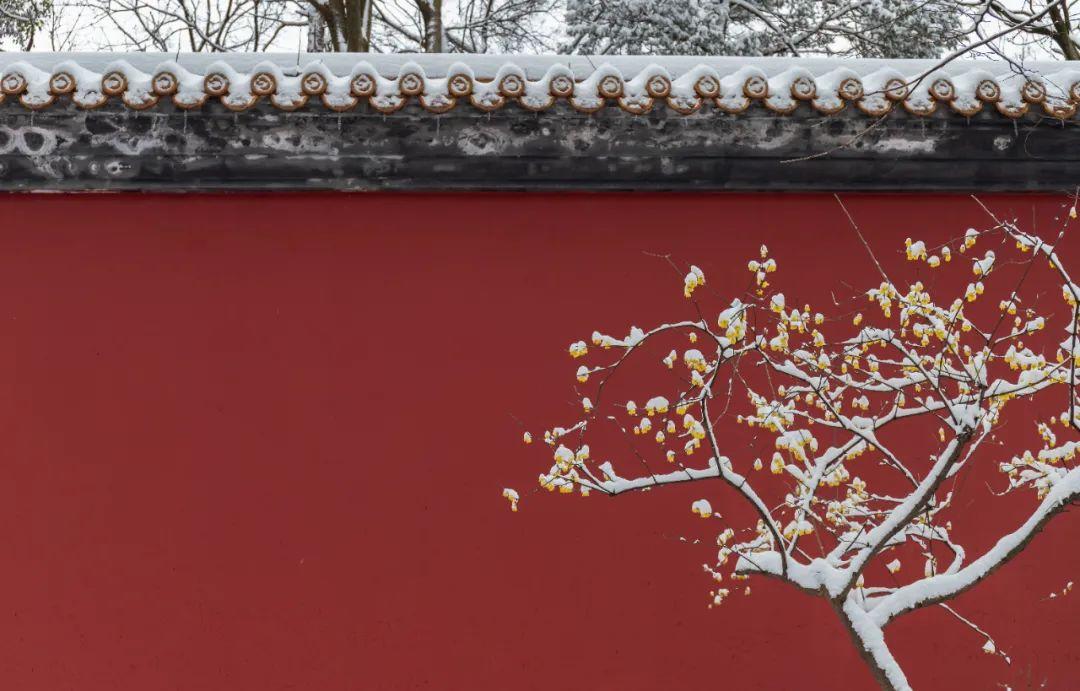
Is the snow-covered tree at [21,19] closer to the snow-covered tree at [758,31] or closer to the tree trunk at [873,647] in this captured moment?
the snow-covered tree at [758,31]

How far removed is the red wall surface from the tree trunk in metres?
1.02

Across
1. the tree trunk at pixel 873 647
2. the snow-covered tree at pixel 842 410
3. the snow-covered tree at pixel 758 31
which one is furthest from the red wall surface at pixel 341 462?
the snow-covered tree at pixel 758 31

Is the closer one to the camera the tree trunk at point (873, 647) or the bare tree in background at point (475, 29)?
the tree trunk at point (873, 647)

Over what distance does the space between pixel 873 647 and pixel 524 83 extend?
1792 mm

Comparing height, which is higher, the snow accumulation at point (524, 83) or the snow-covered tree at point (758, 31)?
the snow-covered tree at point (758, 31)

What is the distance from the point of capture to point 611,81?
122 inches

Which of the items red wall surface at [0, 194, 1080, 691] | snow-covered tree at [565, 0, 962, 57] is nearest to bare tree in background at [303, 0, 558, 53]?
snow-covered tree at [565, 0, 962, 57]

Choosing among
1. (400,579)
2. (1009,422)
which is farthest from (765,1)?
(400,579)

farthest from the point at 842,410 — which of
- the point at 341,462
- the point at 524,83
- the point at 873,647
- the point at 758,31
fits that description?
the point at 758,31

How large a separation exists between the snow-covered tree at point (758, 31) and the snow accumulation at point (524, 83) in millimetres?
6570

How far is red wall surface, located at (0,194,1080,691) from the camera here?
3314 millimetres

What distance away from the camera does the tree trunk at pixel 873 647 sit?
2.38 metres

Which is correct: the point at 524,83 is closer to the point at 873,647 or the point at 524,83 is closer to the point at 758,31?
the point at 873,647

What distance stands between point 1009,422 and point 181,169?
9.18ft
